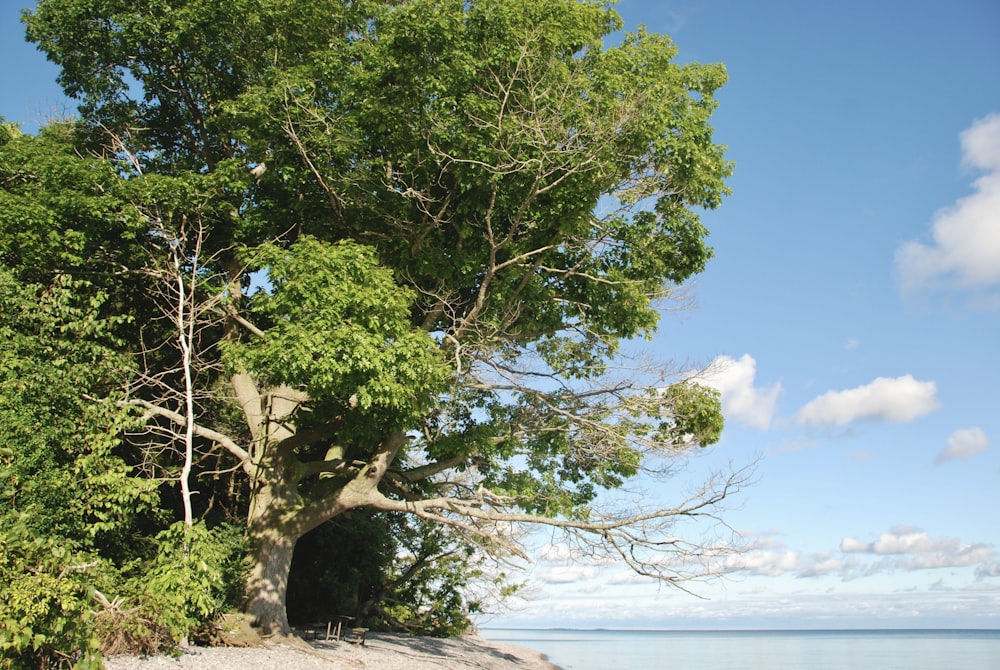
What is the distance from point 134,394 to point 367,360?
573 cm

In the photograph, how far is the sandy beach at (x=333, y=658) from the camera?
30.1 ft

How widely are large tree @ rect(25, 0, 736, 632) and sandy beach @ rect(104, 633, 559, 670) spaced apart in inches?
47.6

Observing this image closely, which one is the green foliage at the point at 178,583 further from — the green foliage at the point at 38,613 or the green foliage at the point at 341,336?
the green foliage at the point at 341,336

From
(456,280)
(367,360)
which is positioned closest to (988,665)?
(456,280)

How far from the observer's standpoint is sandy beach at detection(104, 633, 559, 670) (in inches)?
361

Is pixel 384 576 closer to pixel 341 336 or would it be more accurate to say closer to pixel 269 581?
pixel 269 581

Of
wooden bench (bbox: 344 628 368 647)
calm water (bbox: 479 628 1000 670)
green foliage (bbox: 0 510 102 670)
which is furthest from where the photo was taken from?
calm water (bbox: 479 628 1000 670)

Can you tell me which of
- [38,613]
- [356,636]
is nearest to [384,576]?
[356,636]

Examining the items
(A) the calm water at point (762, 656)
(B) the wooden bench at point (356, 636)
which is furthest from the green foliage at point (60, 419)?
(A) the calm water at point (762, 656)

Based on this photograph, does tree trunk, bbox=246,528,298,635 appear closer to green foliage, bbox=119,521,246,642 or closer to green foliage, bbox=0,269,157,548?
green foliage, bbox=119,521,246,642

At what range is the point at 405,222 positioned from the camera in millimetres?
12344

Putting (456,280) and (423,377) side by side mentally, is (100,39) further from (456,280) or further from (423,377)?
(423,377)

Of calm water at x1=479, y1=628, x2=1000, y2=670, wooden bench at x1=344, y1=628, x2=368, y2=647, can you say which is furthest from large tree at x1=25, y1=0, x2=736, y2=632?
calm water at x1=479, y1=628, x2=1000, y2=670

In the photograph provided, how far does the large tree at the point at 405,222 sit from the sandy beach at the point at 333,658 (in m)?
1.21
